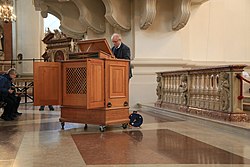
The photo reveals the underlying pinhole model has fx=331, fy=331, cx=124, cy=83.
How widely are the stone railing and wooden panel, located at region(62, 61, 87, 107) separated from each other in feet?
7.09

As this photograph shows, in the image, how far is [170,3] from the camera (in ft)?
28.2

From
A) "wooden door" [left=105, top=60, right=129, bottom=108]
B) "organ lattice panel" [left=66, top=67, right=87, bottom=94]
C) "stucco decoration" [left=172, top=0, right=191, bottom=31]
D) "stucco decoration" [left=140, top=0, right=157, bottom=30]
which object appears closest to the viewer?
"organ lattice panel" [left=66, top=67, right=87, bottom=94]

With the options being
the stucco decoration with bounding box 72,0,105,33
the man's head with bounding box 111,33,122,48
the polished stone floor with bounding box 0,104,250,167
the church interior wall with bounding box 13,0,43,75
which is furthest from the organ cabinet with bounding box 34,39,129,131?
the church interior wall with bounding box 13,0,43,75

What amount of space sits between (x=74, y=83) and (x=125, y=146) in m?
1.57

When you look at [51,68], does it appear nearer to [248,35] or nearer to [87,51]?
[87,51]

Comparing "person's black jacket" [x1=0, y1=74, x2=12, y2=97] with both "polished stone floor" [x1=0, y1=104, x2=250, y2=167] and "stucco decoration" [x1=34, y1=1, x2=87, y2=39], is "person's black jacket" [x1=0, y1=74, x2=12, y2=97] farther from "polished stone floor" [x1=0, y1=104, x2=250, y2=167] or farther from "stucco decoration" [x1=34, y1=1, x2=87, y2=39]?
"stucco decoration" [x1=34, y1=1, x2=87, y2=39]

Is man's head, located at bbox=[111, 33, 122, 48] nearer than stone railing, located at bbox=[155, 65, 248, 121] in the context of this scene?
No

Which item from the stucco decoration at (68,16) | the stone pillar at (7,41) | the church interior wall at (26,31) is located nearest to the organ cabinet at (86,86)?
the stucco decoration at (68,16)

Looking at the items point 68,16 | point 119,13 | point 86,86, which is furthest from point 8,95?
point 68,16

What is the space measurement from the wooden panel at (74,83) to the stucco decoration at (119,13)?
3.39 meters

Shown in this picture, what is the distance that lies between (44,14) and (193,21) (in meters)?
4.32

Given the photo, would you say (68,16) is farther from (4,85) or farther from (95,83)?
(95,83)

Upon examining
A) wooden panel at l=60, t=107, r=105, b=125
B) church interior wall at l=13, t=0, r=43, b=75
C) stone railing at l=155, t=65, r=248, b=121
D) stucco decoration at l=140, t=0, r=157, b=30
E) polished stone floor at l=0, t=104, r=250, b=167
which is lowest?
polished stone floor at l=0, t=104, r=250, b=167

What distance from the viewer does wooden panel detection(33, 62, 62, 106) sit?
5051mm
